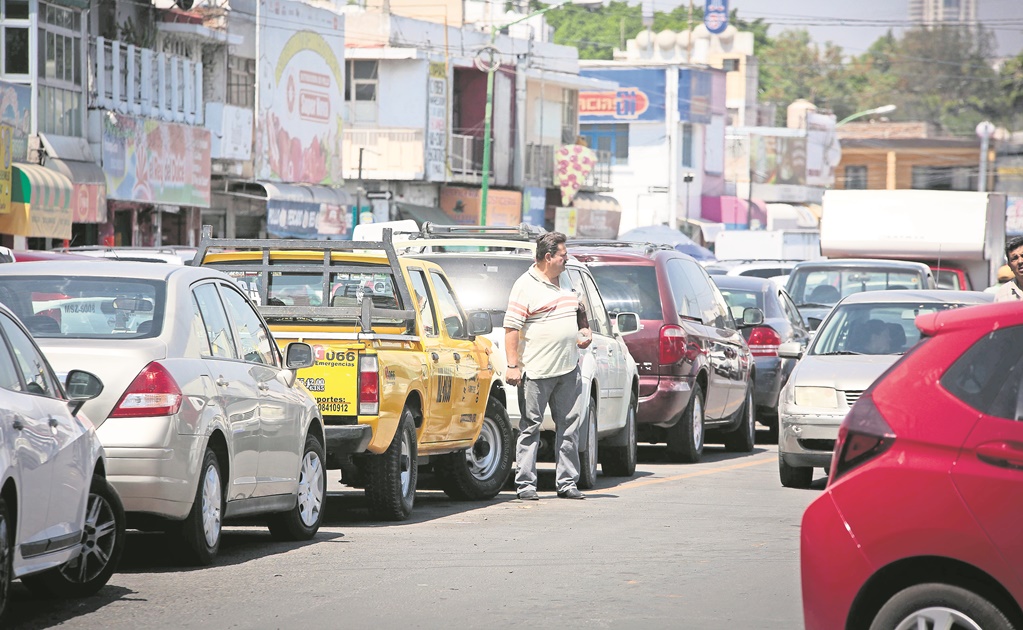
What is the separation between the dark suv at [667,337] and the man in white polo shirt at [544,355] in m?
3.18

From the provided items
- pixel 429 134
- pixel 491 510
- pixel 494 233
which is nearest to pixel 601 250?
pixel 494 233

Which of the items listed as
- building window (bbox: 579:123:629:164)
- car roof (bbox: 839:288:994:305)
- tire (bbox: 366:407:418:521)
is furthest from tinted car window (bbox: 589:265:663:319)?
building window (bbox: 579:123:629:164)

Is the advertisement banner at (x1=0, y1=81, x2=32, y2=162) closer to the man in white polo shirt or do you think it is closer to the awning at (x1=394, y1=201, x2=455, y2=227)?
the man in white polo shirt

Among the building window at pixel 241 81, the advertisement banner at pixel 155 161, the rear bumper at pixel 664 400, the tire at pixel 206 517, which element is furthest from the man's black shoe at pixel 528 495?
the building window at pixel 241 81

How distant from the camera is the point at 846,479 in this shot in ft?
20.1

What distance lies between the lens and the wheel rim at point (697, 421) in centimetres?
1722

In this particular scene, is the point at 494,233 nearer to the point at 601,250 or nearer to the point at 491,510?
the point at 601,250

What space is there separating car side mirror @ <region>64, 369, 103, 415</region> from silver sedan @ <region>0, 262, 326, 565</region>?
45 cm

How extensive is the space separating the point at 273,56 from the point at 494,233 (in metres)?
29.9

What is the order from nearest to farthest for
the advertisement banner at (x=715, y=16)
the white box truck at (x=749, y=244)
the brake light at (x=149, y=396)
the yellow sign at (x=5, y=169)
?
1. the brake light at (x=149, y=396)
2. the yellow sign at (x=5, y=169)
3. the white box truck at (x=749, y=244)
4. the advertisement banner at (x=715, y=16)

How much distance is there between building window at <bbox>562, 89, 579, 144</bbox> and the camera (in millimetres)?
68250

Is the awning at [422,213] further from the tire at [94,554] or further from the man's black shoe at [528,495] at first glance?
the tire at [94,554]

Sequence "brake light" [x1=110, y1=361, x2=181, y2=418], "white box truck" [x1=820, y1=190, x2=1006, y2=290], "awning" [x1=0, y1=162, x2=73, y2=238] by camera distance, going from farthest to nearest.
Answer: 1. "awning" [x1=0, y1=162, x2=73, y2=238]
2. "white box truck" [x1=820, y1=190, x2=1006, y2=290]
3. "brake light" [x1=110, y1=361, x2=181, y2=418]

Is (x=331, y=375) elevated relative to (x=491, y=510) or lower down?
elevated
